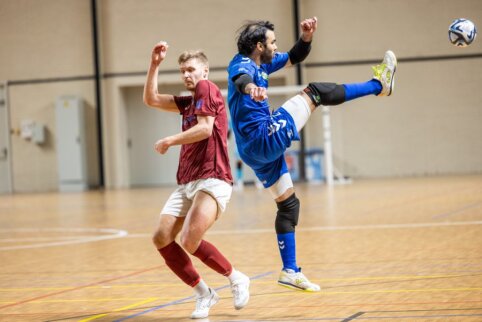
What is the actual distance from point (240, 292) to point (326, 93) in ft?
5.50

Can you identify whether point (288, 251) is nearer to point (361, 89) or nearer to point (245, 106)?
point (245, 106)

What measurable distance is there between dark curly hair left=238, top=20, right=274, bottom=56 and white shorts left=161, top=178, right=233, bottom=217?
3.82ft

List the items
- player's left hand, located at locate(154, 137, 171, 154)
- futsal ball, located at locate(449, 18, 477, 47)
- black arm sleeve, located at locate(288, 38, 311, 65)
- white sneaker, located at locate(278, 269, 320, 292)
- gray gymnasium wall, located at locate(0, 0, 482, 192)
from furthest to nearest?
gray gymnasium wall, located at locate(0, 0, 482, 192)
futsal ball, located at locate(449, 18, 477, 47)
black arm sleeve, located at locate(288, 38, 311, 65)
white sneaker, located at locate(278, 269, 320, 292)
player's left hand, located at locate(154, 137, 171, 154)

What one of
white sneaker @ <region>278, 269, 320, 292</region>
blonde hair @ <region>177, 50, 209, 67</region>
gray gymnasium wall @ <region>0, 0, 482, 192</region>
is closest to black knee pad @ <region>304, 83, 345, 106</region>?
blonde hair @ <region>177, 50, 209, 67</region>

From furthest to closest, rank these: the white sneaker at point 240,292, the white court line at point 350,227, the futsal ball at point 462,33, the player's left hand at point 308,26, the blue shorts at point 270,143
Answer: the white court line at point 350,227
the futsal ball at point 462,33
the player's left hand at point 308,26
the blue shorts at point 270,143
the white sneaker at point 240,292

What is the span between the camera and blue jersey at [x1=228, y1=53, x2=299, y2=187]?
6219 millimetres

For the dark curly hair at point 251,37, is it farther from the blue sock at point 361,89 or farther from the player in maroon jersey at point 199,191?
the blue sock at point 361,89

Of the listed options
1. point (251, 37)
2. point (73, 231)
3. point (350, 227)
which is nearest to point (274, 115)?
point (251, 37)

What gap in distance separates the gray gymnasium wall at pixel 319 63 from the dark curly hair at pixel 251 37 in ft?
75.0

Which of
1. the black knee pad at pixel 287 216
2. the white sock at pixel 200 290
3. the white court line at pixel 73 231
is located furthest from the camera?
the white court line at pixel 73 231

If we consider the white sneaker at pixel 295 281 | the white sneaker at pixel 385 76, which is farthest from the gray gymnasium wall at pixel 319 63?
the white sneaker at pixel 295 281

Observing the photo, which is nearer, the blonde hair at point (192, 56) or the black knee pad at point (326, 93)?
the blonde hair at point (192, 56)

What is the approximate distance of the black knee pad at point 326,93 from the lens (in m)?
6.38

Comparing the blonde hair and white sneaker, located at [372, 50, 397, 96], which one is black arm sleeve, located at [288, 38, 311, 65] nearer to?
white sneaker, located at [372, 50, 397, 96]
